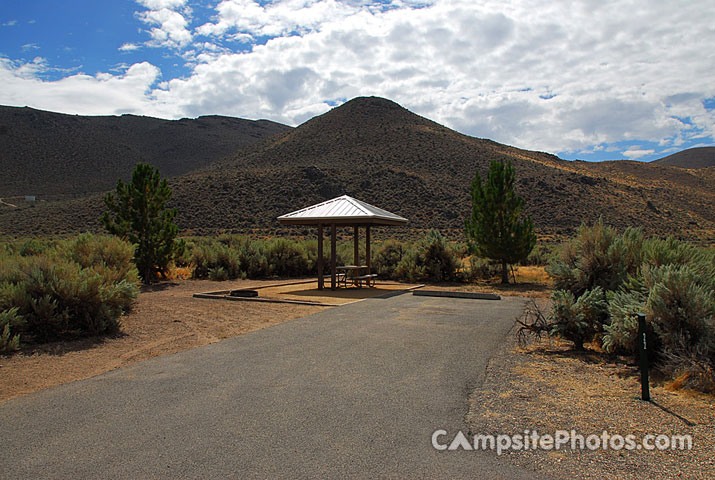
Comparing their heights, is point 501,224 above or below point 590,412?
above

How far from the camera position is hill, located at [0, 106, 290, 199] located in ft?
206

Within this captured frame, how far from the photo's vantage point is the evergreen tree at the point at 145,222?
16328 millimetres

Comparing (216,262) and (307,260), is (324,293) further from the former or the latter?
(216,262)

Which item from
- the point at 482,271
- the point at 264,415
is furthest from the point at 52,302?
the point at 482,271

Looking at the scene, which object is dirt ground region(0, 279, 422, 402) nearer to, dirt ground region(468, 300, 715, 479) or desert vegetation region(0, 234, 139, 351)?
desert vegetation region(0, 234, 139, 351)

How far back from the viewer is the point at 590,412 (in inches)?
169

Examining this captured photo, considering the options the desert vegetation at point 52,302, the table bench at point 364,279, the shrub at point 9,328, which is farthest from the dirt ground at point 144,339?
the table bench at point 364,279

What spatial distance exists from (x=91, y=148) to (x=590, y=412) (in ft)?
271

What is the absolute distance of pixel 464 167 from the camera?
48344 millimetres

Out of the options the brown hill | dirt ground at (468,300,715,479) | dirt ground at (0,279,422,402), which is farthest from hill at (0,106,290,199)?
dirt ground at (468,300,715,479)

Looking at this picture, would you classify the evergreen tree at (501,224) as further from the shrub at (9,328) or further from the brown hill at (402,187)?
the brown hill at (402,187)

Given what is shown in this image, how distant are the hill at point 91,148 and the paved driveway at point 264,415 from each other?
60.2 m

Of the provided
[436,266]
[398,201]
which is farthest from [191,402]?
[398,201]

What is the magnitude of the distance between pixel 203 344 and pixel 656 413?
567cm
